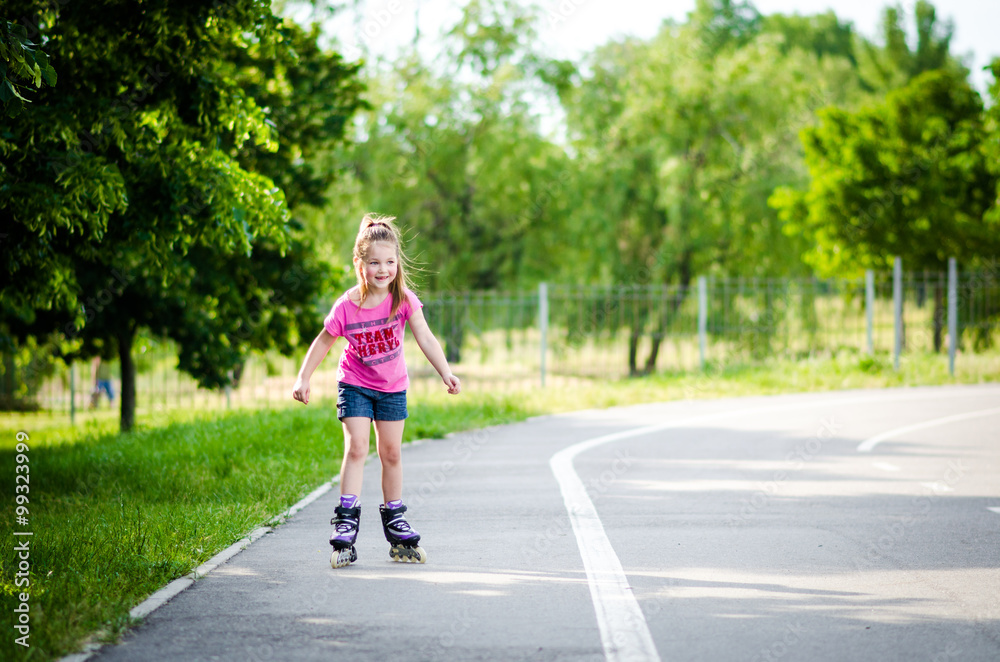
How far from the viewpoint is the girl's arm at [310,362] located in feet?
18.0

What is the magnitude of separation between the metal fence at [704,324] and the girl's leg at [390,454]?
42.4ft

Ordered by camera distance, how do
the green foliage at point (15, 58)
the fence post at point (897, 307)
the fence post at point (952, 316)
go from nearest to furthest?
the green foliage at point (15, 58) → the fence post at point (952, 316) → the fence post at point (897, 307)

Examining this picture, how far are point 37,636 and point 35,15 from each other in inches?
228

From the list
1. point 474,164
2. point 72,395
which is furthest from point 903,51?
point 72,395

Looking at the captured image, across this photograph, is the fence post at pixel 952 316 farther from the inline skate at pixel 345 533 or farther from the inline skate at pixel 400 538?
the inline skate at pixel 345 533

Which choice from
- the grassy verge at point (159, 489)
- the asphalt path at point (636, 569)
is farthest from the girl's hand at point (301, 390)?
the grassy verge at point (159, 489)

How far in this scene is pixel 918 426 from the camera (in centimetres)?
1200

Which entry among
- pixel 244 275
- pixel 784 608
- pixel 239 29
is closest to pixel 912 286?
pixel 244 275

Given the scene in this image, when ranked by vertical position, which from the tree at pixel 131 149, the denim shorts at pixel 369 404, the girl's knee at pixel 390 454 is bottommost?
the girl's knee at pixel 390 454

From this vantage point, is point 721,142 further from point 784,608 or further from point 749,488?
point 784,608

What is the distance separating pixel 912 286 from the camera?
20359 millimetres

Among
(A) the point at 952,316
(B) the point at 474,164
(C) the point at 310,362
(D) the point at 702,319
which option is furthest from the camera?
(B) the point at 474,164

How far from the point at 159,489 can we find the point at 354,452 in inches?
117

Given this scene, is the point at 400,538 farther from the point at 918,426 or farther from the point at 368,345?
the point at 918,426
